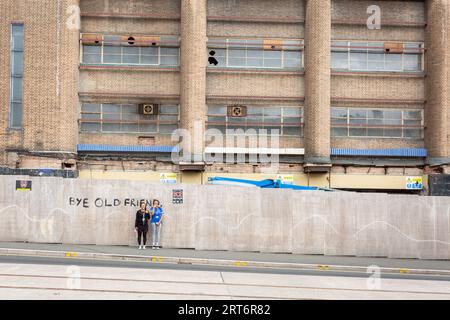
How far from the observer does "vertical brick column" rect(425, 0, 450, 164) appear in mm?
32094

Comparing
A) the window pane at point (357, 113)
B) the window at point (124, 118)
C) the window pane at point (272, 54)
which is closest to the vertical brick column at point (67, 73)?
the window at point (124, 118)

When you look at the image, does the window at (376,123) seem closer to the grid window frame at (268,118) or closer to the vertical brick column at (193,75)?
the grid window frame at (268,118)

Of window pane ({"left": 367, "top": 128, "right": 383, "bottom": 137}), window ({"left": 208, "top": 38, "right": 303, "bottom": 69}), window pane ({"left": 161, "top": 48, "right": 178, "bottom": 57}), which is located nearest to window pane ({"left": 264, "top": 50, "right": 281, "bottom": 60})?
window ({"left": 208, "top": 38, "right": 303, "bottom": 69})

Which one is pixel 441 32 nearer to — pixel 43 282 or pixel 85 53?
pixel 85 53

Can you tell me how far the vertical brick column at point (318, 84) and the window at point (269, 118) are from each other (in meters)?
0.85

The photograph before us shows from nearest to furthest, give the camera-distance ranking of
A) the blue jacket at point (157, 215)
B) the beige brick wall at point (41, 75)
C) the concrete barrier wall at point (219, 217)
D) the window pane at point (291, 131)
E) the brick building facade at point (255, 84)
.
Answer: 1. the blue jacket at point (157, 215)
2. the concrete barrier wall at point (219, 217)
3. the beige brick wall at point (41, 75)
4. the brick building facade at point (255, 84)
5. the window pane at point (291, 131)

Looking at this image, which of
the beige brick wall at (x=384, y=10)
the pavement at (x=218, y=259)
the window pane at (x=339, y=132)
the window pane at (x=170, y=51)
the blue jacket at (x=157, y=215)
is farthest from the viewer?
the beige brick wall at (x=384, y=10)

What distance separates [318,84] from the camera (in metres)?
31.8

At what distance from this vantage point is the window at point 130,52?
107 feet

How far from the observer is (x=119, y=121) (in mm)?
32656

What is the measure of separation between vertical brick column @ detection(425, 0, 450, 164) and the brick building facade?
54mm

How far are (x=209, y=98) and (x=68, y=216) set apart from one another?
1176 centimetres

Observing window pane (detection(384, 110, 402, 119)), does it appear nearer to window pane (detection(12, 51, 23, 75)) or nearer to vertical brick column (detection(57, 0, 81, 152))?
vertical brick column (detection(57, 0, 81, 152))

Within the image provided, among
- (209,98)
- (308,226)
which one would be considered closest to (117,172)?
(209,98)
